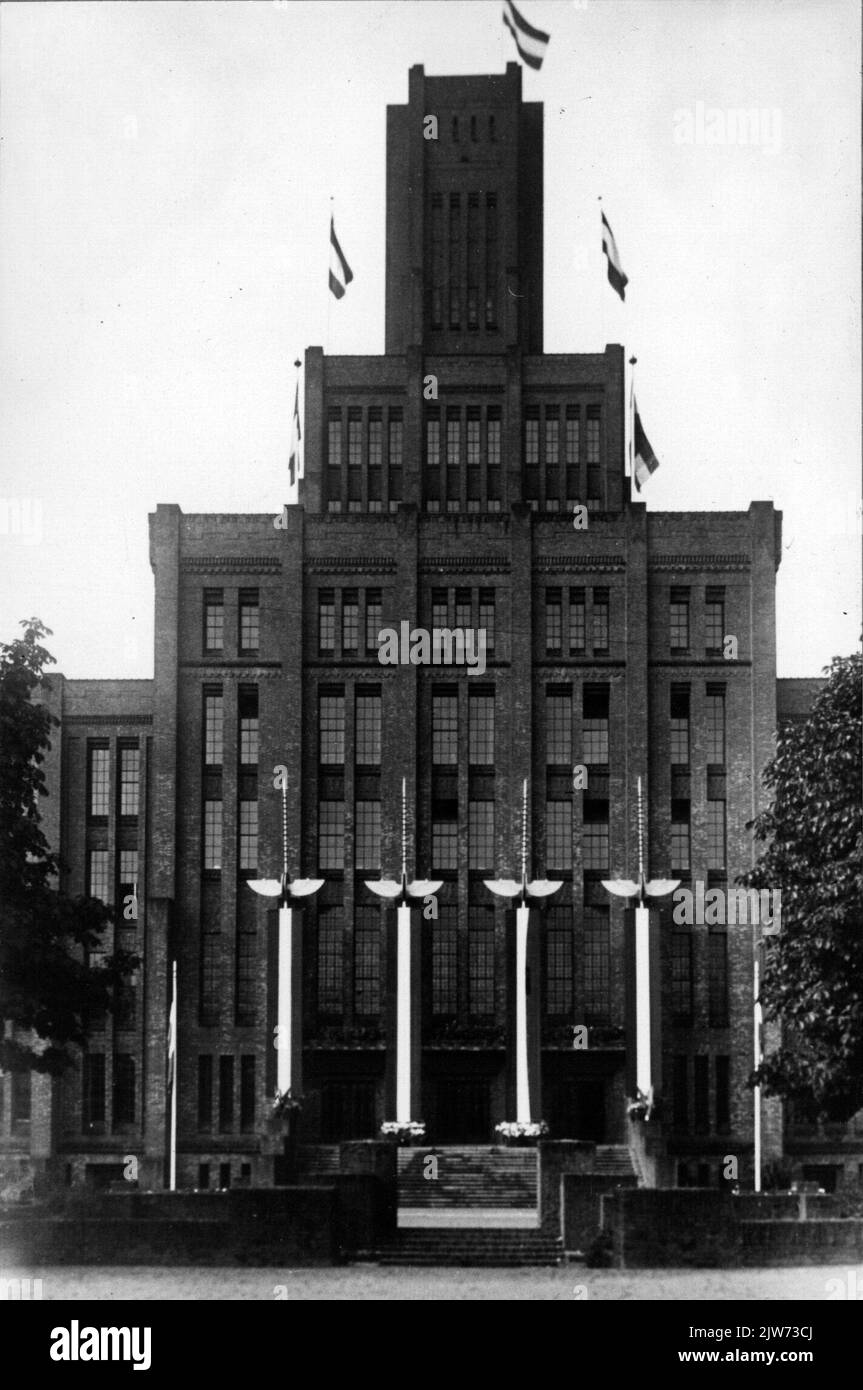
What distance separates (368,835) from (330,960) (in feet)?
12.8

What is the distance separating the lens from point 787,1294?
39500 millimetres

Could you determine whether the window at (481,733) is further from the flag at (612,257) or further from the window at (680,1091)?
the flag at (612,257)

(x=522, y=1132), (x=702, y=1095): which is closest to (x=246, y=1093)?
(x=522, y=1132)

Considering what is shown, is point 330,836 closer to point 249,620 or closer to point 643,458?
point 249,620

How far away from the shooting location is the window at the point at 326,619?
68.6 metres

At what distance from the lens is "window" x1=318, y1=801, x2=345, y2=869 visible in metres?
67.4

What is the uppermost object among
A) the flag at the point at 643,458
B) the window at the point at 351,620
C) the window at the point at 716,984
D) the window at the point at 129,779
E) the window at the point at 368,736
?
the flag at the point at 643,458

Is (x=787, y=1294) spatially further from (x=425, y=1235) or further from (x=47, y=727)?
(x=47, y=727)

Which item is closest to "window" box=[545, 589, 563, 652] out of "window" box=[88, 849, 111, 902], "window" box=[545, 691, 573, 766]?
"window" box=[545, 691, 573, 766]

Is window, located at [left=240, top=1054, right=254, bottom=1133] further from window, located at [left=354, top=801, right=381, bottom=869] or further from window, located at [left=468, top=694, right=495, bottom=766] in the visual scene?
window, located at [left=468, top=694, right=495, bottom=766]

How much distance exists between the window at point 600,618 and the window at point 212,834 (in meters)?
12.5

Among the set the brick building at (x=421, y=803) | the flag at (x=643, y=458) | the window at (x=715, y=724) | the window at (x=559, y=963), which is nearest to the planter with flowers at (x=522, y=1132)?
the brick building at (x=421, y=803)

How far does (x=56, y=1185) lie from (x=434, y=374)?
90.1 ft
